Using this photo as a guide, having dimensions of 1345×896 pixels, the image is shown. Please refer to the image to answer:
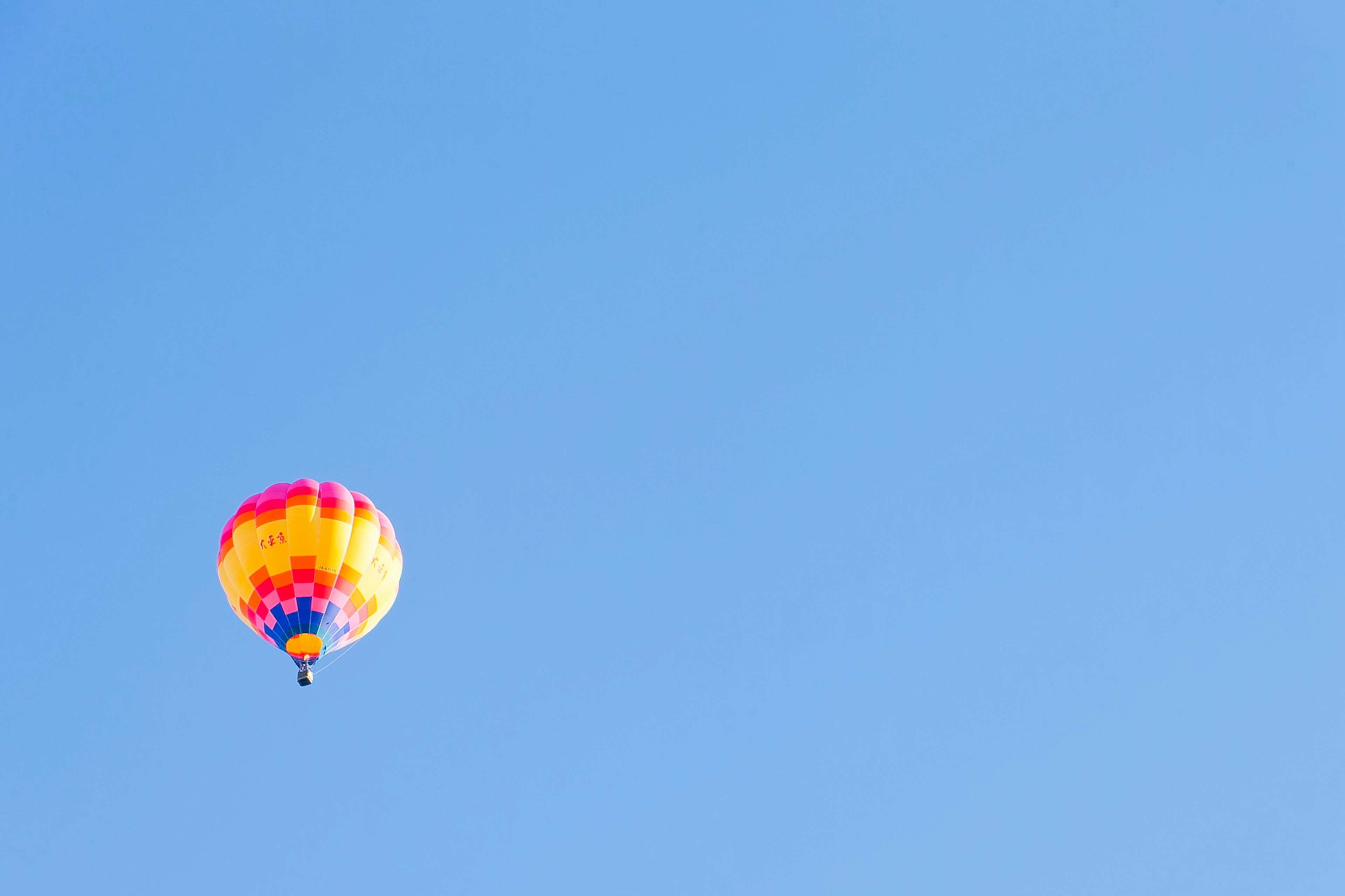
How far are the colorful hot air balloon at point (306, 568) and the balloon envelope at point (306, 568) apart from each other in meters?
0.01

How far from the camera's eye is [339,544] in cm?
3562

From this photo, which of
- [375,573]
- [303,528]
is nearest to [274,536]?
[303,528]

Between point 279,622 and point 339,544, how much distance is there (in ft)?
6.42

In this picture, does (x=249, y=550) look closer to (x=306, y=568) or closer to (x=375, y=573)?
(x=306, y=568)

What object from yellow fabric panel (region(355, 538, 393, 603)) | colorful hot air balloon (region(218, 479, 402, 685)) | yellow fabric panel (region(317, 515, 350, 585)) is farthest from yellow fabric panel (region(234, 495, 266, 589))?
yellow fabric panel (region(355, 538, 393, 603))

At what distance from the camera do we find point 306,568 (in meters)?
35.2

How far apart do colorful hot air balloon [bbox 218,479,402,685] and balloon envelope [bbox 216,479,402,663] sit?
14 mm

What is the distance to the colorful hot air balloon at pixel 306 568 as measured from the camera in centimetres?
3519

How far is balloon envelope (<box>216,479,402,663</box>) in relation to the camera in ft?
115

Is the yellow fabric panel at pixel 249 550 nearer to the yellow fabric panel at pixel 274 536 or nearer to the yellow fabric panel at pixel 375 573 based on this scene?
the yellow fabric panel at pixel 274 536

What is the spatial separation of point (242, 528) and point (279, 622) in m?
2.26

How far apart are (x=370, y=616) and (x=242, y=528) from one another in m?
3.20

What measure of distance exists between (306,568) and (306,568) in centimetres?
1

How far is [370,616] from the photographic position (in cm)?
3647
